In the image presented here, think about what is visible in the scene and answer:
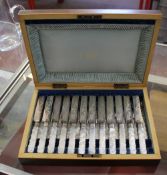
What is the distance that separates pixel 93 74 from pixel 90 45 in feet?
0.32

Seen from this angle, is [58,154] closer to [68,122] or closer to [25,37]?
[68,122]

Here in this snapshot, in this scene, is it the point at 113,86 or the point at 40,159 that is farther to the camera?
the point at 113,86

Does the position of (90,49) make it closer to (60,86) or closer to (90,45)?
(90,45)

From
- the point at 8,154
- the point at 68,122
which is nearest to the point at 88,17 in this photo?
the point at 68,122

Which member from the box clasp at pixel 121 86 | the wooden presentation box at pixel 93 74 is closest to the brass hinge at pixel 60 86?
the wooden presentation box at pixel 93 74

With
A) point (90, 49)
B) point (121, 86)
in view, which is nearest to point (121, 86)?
point (121, 86)

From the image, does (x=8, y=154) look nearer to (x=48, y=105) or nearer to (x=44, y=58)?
(x=48, y=105)

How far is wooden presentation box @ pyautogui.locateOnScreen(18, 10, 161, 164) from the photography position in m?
0.57

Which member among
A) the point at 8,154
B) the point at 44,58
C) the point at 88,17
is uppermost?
the point at 88,17

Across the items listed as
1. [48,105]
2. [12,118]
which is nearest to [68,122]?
[48,105]

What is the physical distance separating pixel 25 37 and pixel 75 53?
0.14 m

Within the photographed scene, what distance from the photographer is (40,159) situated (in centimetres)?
56

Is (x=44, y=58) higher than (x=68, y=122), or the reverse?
(x=44, y=58)

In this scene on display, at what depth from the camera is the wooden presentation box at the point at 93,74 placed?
0.57 metres
